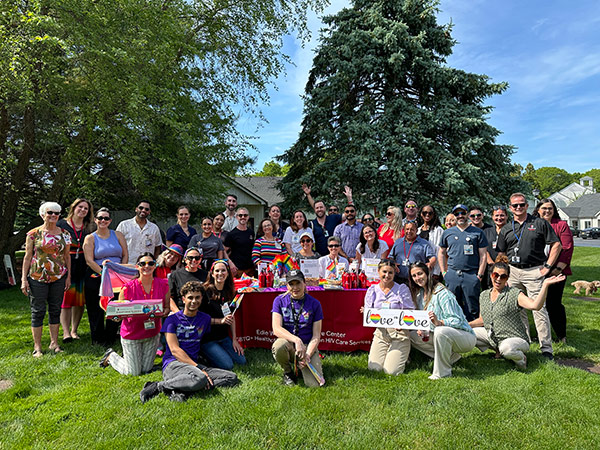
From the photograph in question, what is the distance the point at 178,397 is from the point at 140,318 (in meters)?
1.14

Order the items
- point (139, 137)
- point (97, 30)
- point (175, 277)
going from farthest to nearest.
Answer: point (139, 137)
point (97, 30)
point (175, 277)

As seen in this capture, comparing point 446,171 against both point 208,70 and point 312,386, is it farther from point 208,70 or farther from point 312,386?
point 312,386

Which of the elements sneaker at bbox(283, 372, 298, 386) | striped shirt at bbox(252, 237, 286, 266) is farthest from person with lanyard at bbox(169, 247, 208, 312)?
sneaker at bbox(283, 372, 298, 386)

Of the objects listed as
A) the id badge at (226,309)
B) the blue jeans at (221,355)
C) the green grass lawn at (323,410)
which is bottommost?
the green grass lawn at (323,410)

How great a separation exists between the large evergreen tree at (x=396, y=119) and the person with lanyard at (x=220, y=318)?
7799 millimetres

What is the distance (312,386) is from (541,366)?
264cm

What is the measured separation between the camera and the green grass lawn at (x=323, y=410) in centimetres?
275

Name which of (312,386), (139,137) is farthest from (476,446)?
(139,137)

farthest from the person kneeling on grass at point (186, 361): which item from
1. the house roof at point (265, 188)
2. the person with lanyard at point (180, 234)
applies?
the house roof at point (265, 188)

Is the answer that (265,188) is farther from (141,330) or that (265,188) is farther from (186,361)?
(186,361)

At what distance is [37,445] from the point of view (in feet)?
8.80

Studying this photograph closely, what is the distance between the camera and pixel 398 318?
4.00 m

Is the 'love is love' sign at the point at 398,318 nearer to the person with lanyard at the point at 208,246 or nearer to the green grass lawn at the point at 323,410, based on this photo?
the green grass lawn at the point at 323,410

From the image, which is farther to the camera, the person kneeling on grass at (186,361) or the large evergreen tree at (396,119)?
the large evergreen tree at (396,119)
